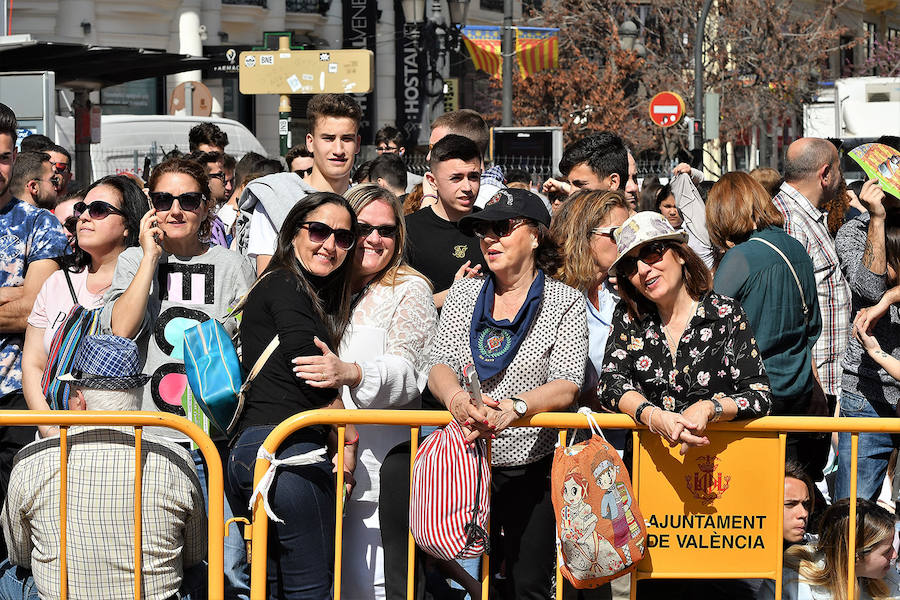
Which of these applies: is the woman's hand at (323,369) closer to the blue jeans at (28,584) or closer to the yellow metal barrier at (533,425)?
the yellow metal barrier at (533,425)

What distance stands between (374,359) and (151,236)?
1.11m

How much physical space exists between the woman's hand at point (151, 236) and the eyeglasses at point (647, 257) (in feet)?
6.31

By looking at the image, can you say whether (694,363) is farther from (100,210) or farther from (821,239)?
(100,210)

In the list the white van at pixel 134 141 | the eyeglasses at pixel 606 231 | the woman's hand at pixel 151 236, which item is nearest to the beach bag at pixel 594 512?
the eyeglasses at pixel 606 231

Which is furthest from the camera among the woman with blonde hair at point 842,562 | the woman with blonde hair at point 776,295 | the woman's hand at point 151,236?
the woman with blonde hair at point 776,295

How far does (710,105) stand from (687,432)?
18.2m

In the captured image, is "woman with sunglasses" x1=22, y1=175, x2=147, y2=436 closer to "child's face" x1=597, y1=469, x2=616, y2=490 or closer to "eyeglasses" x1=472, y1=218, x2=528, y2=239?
"eyeglasses" x1=472, y1=218, x2=528, y2=239

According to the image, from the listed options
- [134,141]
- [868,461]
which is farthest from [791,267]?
[134,141]

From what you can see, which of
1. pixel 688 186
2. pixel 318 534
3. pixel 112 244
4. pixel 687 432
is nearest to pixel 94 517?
pixel 318 534

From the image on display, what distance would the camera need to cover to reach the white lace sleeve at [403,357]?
4.62 meters

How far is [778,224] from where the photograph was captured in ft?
19.4

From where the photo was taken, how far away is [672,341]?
454cm

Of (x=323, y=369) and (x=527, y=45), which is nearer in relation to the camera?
(x=323, y=369)

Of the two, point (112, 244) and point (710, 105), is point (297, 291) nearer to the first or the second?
point (112, 244)
